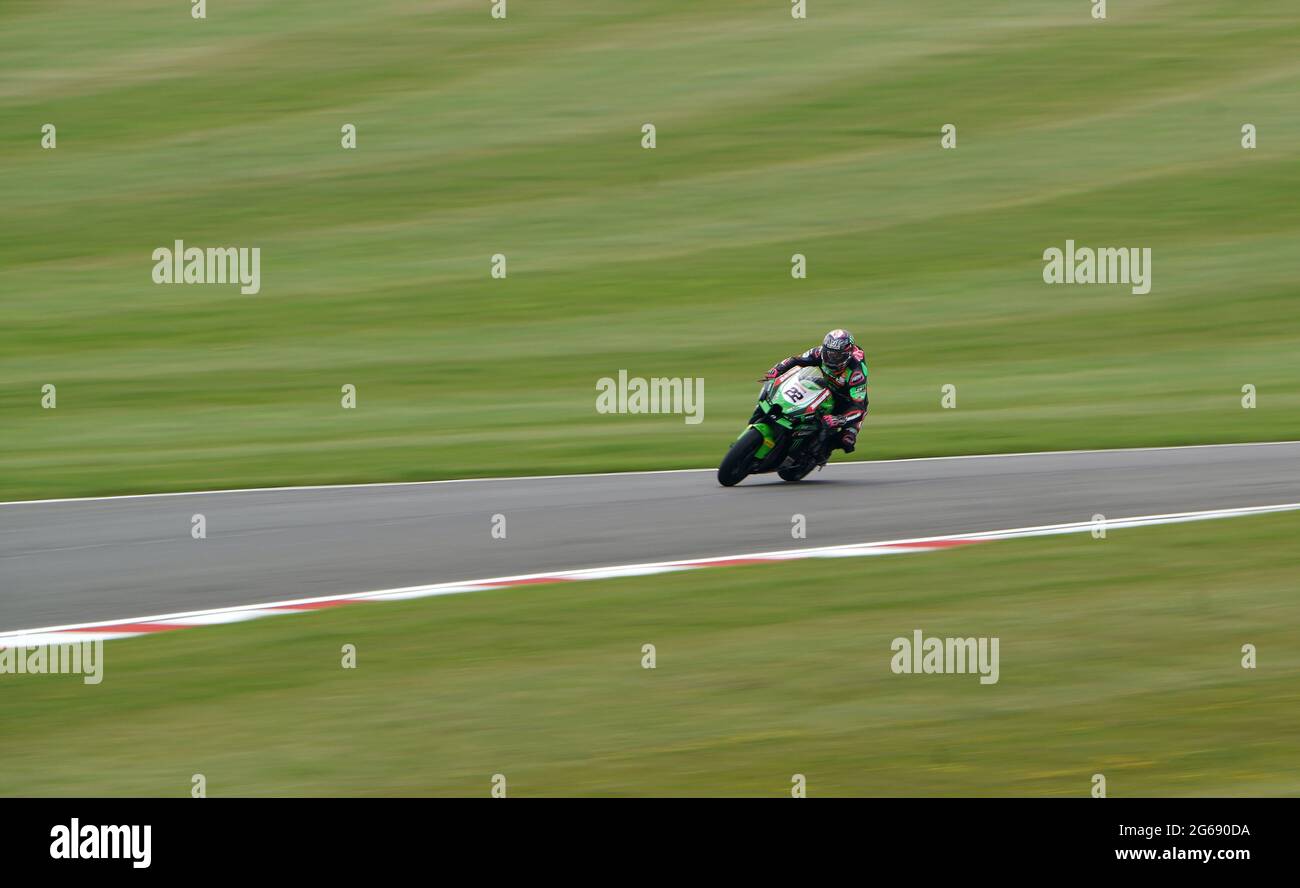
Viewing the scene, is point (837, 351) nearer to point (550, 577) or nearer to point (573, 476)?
point (573, 476)

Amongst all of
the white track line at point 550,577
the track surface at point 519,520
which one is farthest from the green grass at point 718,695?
the track surface at point 519,520

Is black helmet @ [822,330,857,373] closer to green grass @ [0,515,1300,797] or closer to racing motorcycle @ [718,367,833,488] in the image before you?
racing motorcycle @ [718,367,833,488]

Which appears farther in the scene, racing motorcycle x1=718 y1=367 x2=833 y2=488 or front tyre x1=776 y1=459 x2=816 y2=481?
front tyre x1=776 y1=459 x2=816 y2=481

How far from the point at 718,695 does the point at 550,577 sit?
2993mm

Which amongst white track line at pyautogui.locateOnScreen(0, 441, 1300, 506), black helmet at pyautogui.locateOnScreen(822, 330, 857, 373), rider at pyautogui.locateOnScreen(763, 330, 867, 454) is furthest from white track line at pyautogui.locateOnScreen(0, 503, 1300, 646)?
white track line at pyautogui.locateOnScreen(0, 441, 1300, 506)

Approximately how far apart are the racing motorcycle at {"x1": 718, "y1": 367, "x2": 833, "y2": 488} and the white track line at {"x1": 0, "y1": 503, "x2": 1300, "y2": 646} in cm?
239

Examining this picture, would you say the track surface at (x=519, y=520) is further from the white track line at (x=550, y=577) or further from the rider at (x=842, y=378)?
the rider at (x=842, y=378)

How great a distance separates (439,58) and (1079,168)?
12.3 m

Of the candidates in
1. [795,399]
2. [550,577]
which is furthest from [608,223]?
[550,577]

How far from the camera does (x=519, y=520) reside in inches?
529

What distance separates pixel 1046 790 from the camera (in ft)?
22.4

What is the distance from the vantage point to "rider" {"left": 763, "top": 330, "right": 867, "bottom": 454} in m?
14.5
